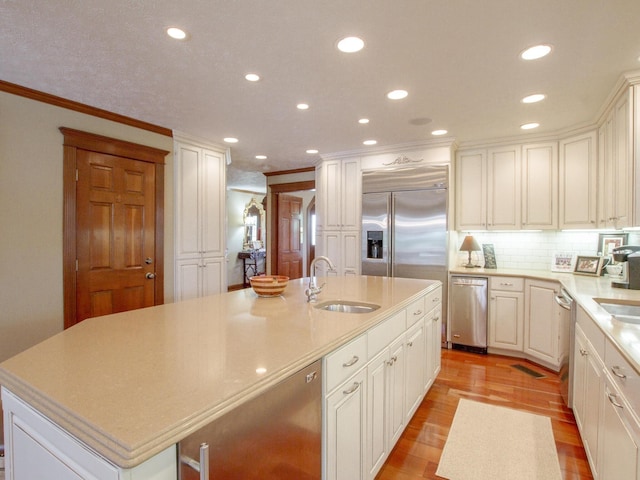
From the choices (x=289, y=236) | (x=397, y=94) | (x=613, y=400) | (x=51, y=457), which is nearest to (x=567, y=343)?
(x=613, y=400)

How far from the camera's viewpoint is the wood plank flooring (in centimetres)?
199

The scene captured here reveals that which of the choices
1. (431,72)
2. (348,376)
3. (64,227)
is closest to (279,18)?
(431,72)

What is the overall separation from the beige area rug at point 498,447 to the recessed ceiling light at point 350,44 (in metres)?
2.55

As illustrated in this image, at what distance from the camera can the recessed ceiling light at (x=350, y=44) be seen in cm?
204

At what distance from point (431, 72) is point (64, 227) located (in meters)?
3.29

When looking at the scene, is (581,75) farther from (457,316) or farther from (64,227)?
(64,227)

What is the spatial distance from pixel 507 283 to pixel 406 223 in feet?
4.24

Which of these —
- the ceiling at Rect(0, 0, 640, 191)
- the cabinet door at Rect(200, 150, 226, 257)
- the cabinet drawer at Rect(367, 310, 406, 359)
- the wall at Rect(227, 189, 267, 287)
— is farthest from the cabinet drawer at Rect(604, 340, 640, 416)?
the wall at Rect(227, 189, 267, 287)

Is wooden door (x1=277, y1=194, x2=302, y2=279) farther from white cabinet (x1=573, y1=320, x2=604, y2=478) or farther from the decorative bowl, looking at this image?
white cabinet (x1=573, y1=320, x2=604, y2=478)

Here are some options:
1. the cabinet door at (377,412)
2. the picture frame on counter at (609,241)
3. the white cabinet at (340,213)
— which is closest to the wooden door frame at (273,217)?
the white cabinet at (340,213)

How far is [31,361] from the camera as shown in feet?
3.54

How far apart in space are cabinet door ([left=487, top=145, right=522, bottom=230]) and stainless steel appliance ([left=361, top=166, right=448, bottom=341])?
1.90 ft

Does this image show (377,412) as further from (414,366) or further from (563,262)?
(563,262)

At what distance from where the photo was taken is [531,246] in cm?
415
